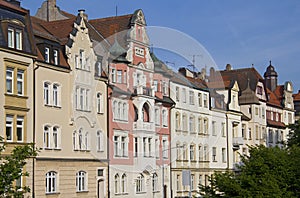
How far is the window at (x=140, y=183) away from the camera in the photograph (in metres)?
58.6

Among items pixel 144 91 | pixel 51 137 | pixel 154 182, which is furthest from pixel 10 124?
pixel 154 182

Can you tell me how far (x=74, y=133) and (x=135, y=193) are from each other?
33.4ft

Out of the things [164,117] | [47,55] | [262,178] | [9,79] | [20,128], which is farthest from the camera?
[164,117]

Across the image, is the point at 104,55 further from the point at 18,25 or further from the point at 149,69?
the point at 18,25

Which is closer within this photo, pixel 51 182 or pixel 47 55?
pixel 51 182

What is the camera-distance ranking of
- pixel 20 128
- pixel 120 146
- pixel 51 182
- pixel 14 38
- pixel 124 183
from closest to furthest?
pixel 14 38 → pixel 20 128 → pixel 51 182 → pixel 120 146 → pixel 124 183

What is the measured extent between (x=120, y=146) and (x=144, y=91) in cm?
558

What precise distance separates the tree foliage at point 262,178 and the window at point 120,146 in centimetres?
1923

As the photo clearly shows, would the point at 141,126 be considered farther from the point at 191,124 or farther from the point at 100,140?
the point at 191,124

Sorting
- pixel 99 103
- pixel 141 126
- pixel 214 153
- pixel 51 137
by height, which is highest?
pixel 99 103

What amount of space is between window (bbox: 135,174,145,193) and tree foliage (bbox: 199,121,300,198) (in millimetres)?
21455

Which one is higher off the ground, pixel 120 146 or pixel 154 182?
pixel 120 146

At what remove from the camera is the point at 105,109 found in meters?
54.7

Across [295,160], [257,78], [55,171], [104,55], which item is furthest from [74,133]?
[257,78]
